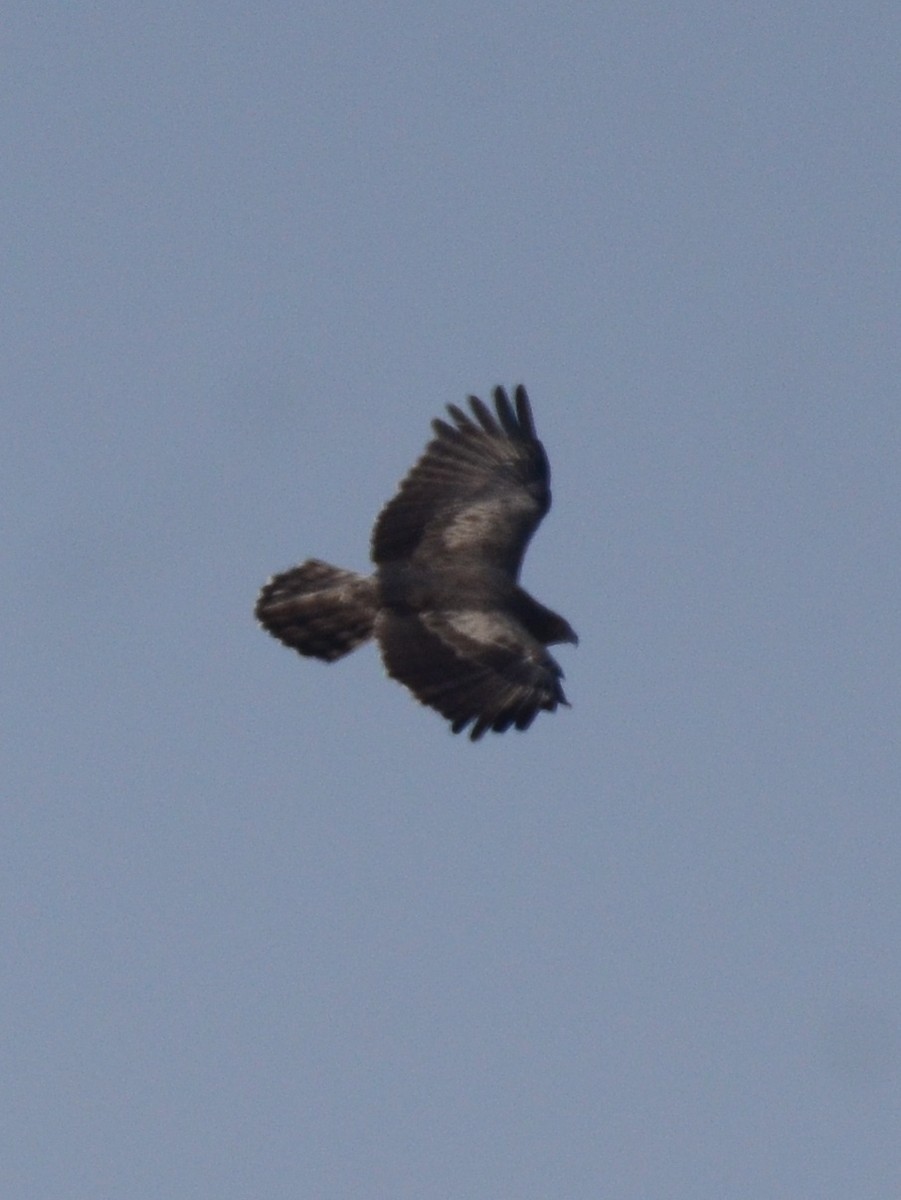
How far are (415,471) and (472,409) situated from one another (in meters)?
1.01

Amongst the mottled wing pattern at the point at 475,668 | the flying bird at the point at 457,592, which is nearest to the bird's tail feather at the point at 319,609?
the flying bird at the point at 457,592

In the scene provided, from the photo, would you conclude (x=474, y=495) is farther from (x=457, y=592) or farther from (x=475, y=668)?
(x=475, y=668)

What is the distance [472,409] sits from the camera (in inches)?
1174

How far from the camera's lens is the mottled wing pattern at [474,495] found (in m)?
28.3

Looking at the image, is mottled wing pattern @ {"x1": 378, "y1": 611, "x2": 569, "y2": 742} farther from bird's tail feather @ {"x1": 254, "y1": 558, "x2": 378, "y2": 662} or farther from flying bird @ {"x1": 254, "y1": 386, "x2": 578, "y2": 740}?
bird's tail feather @ {"x1": 254, "y1": 558, "x2": 378, "y2": 662}

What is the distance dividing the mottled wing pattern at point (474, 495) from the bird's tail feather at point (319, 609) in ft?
1.51

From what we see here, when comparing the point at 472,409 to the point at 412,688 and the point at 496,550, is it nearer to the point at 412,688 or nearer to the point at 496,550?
the point at 496,550

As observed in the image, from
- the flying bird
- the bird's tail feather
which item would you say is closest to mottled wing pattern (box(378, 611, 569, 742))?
the flying bird

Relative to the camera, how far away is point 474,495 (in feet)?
95.6

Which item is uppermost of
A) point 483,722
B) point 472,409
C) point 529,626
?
point 472,409

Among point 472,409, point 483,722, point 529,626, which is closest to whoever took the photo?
point 483,722

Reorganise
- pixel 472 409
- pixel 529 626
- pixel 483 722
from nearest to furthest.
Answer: pixel 483 722, pixel 529 626, pixel 472 409

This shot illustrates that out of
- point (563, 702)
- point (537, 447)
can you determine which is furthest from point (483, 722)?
point (537, 447)

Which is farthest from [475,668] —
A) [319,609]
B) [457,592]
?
[319,609]
